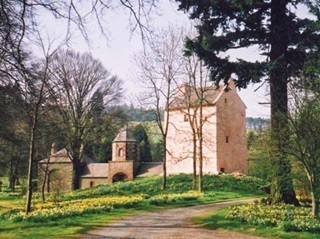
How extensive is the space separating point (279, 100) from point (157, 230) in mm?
7226

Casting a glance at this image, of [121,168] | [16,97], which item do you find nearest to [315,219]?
[16,97]

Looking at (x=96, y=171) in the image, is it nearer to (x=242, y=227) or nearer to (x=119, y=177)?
(x=119, y=177)

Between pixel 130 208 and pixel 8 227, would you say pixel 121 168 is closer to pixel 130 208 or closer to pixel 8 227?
pixel 130 208

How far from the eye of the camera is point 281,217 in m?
12.3

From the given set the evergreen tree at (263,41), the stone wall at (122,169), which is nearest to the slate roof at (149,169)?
the stone wall at (122,169)

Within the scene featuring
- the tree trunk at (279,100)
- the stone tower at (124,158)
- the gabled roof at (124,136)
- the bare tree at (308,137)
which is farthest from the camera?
the gabled roof at (124,136)

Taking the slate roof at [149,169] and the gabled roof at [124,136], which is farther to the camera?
the gabled roof at [124,136]

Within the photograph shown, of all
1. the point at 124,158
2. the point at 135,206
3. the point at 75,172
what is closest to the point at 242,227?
the point at 135,206

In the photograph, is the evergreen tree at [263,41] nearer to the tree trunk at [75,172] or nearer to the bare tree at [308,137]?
the bare tree at [308,137]

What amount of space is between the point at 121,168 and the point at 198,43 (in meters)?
30.5

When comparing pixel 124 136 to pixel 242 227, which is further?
pixel 124 136

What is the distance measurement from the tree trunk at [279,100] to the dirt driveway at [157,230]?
3620mm

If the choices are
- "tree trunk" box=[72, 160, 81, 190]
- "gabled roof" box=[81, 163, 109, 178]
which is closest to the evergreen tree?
"tree trunk" box=[72, 160, 81, 190]

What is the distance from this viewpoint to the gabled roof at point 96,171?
47.3 metres
